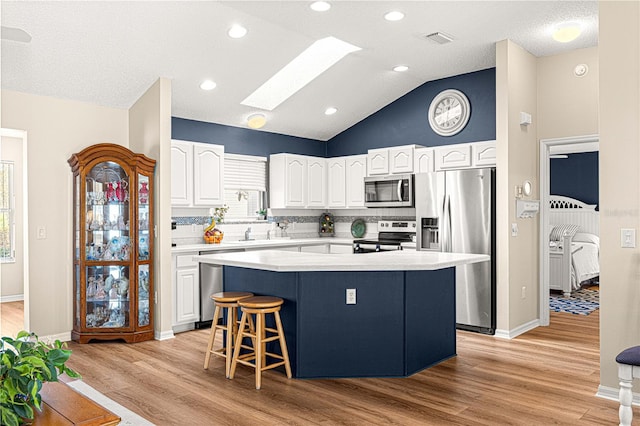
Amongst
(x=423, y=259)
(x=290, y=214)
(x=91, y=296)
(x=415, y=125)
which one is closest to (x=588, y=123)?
(x=415, y=125)

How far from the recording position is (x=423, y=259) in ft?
13.8

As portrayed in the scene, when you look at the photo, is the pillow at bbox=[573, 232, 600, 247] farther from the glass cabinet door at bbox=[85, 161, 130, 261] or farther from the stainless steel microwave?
the glass cabinet door at bbox=[85, 161, 130, 261]

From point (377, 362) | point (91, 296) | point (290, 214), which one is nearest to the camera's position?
point (377, 362)

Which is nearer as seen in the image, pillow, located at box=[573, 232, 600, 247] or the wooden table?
the wooden table

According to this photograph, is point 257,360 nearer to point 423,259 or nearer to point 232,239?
point 423,259

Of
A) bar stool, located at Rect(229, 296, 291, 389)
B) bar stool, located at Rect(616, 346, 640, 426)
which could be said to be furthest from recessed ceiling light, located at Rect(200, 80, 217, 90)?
bar stool, located at Rect(616, 346, 640, 426)

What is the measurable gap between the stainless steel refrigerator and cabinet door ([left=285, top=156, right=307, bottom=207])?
2.04 meters

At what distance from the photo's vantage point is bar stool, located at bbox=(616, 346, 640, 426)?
9.31 ft

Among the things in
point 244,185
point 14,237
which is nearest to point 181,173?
point 244,185

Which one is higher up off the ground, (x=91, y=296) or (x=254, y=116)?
(x=254, y=116)

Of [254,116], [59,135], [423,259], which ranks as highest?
[254,116]

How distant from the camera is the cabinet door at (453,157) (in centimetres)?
605

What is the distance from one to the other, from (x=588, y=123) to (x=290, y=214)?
407 cm

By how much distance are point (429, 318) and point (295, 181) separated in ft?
11.5
